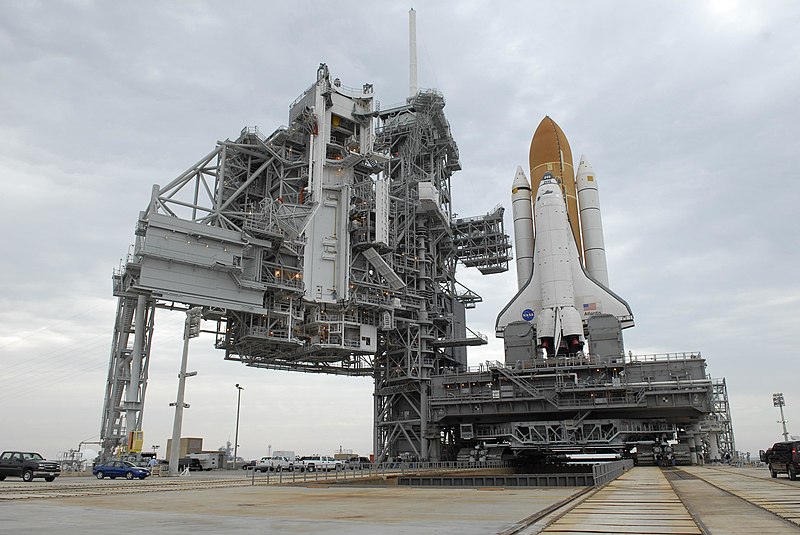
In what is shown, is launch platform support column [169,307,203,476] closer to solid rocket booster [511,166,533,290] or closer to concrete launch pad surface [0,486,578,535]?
concrete launch pad surface [0,486,578,535]

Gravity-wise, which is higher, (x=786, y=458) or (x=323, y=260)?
(x=323, y=260)

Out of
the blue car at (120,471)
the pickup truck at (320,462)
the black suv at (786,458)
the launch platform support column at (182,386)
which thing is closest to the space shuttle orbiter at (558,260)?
the pickup truck at (320,462)

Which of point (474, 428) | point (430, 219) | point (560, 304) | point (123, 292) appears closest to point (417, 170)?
point (430, 219)

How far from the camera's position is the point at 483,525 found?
399 inches

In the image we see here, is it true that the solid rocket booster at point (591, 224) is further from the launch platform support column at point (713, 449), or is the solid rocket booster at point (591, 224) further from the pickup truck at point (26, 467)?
the pickup truck at point (26, 467)

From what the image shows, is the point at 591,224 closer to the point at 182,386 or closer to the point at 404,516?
the point at 182,386

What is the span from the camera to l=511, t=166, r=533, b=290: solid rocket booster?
191 feet

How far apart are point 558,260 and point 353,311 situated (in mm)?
17983

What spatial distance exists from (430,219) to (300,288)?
18991 mm

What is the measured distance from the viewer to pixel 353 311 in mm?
49750

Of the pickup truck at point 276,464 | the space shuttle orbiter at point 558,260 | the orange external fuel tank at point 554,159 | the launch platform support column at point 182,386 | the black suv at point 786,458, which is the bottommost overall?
the pickup truck at point 276,464

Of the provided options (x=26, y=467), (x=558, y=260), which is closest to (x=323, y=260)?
(x=558, y=260)

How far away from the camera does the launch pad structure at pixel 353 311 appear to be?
1722 inches

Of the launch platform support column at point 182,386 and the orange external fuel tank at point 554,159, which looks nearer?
the launch platform support column at point 182,386
